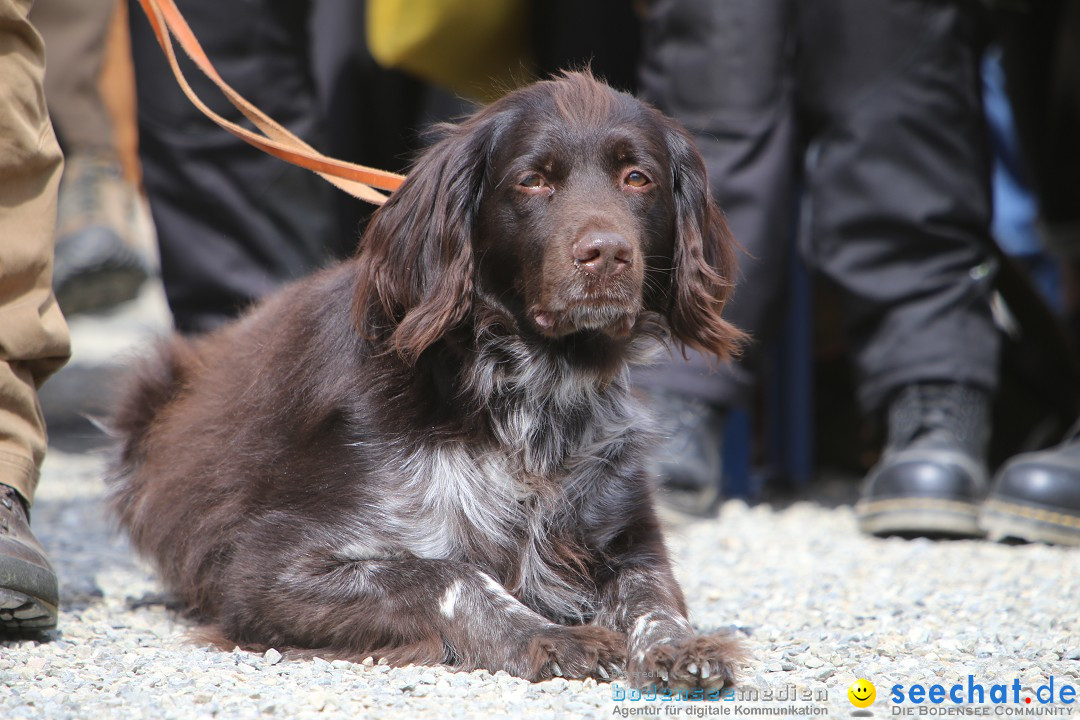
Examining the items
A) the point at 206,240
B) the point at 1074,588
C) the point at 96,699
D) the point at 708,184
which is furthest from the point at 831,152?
the point at 96,699

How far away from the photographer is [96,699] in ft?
7.88

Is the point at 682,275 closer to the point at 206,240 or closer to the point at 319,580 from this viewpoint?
the point at 319,580

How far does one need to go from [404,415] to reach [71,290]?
3.75 m

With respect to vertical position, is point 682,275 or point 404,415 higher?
Answer: point 682,275

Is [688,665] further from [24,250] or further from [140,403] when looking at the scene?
[140,403]

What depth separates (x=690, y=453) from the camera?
4797mm

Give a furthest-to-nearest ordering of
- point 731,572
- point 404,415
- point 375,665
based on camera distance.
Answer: point 731,572 < point 404,415 < point 375,665

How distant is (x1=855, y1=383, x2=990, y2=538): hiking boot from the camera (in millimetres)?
4469

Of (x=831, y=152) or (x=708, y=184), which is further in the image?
(x=831, y=152)

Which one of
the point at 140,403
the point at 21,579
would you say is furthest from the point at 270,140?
the point at 21,579

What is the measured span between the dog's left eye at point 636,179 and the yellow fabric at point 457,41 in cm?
145

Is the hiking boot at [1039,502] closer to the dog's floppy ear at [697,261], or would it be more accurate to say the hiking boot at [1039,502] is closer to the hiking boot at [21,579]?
the dog's floppy ear at [697,261]

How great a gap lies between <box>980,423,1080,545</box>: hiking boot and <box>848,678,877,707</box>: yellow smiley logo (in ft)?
7.02

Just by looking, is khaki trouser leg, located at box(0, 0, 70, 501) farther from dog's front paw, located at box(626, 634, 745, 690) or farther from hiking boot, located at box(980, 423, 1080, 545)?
hiking boot, located at box(980, 423, 1080, 545)
